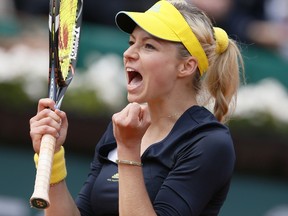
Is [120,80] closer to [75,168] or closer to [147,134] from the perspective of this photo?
[75,168]

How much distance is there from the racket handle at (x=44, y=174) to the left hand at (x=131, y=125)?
11.1 inches

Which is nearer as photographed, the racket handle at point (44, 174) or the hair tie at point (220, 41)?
the racket handle at point (44, 174)

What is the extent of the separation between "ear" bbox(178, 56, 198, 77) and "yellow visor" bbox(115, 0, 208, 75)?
0.07ft

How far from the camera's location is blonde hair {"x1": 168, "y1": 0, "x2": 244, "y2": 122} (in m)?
4.13

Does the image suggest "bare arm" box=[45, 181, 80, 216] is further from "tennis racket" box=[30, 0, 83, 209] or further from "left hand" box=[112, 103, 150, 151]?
"left hand" box=[112, 103, 150, 151]

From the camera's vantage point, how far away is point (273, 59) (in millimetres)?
8602

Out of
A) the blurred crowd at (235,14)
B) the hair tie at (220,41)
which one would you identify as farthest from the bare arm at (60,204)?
the blurred crowd at (235,14)

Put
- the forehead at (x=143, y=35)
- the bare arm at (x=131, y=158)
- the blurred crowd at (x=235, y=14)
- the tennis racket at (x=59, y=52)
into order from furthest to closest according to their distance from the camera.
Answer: the blurred crowd at (x=235, y=14)
the forehead at (x=143, y=35)
the tennis racket at (x=59, y=52)
the bare arm at (x=131, y=158)

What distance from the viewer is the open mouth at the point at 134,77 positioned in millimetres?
4062

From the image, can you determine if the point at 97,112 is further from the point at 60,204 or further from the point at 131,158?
the point at 131,158

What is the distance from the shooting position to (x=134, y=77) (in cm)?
409

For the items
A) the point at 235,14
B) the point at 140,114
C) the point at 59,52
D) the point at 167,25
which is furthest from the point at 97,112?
the point at 140,114

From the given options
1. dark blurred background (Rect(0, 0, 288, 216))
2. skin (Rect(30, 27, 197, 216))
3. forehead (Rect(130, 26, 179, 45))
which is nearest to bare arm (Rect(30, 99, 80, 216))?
skin (Rect(30, 27, 197, 216))

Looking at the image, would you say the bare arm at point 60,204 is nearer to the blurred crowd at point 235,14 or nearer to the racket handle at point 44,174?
the racket handle at point 44,174
